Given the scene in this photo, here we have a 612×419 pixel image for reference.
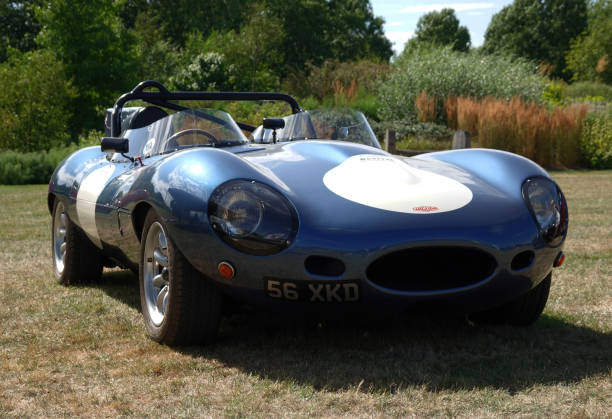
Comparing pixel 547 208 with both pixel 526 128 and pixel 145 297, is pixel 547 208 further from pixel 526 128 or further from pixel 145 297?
pixel 526 128

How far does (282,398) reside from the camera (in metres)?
2.74

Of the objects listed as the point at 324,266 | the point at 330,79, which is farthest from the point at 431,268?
the point at 330,79

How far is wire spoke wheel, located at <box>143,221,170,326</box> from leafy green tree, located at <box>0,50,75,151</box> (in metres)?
18.3

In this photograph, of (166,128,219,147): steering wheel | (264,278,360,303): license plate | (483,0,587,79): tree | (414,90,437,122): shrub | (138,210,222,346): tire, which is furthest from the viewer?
(483,0,587,79): tree

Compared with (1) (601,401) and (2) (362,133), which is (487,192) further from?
(2) (362,133)

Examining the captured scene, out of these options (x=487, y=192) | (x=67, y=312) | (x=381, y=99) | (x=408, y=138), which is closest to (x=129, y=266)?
(x=67, y=312)

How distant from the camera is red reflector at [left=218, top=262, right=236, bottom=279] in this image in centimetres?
310

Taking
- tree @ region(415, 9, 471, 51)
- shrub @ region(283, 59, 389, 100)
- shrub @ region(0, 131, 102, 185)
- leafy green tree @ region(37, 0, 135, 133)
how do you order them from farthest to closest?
tree @ region(415, 9, 471, 51)
shrub @ region(283, 59, 389, 100)
leafy green tree @ region(37, 0, 135, 133)
shrub @ region(0, 131, 102, 185)

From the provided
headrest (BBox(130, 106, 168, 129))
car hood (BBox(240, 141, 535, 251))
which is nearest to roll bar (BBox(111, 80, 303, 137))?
headrest (BBox(130, 106, 168, 129))

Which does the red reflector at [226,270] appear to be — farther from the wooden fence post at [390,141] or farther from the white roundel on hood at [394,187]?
the wooden fence post at [390,141]

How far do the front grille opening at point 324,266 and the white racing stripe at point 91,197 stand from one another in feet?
6.13

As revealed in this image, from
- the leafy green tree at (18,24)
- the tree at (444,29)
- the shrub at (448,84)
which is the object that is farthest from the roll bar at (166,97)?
the tree at (444,29)

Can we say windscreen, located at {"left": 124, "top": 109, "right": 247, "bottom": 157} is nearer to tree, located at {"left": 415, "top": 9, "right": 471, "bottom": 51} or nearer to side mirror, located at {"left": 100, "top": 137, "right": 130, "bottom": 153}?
side mirror, located at {"left": 100, "top": 137, "right": 130, "bottom": 153}

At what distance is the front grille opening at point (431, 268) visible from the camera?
3.14 m
